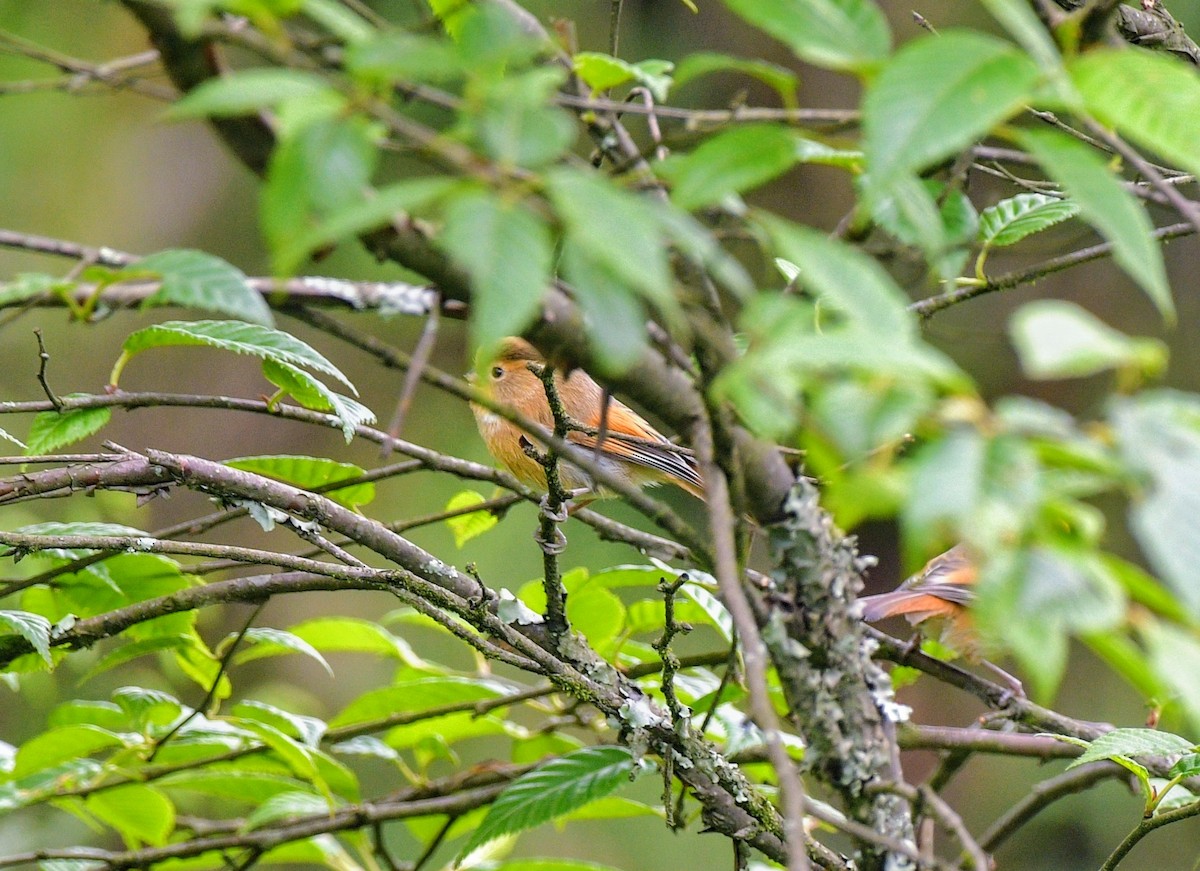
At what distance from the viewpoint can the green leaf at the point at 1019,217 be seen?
179 cm

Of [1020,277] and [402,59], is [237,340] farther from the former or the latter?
[1020,277]

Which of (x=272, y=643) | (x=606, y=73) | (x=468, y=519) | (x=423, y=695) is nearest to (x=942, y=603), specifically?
(x=468, y=519)

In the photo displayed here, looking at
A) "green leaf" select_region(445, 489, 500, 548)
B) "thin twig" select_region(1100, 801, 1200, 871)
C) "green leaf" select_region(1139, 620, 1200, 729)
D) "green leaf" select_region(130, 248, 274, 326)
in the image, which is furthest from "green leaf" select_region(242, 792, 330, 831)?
"green leaf" select_region(1139, 620, 1200, 729)

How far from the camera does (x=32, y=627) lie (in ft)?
5.90

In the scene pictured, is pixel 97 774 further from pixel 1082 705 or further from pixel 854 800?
pixel 1082 705

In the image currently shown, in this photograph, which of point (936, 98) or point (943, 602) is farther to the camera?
point (943, 602)

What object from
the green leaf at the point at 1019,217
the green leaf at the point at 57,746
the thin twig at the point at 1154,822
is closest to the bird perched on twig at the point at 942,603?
the thin twig at the point at 1154,822

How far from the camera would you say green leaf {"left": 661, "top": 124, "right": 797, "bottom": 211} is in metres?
0.88

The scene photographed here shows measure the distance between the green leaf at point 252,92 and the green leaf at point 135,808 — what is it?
1.79 metres

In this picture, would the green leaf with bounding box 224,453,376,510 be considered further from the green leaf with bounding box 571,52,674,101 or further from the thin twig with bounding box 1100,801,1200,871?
the thin twig with bounding box 1100,801,1200,871

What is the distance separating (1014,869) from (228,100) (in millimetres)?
7304

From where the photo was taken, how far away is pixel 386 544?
1.71m

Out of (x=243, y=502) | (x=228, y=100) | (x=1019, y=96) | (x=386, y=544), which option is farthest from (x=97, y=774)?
(x=1019, y=96)

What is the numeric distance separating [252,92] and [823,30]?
432 millimetres
